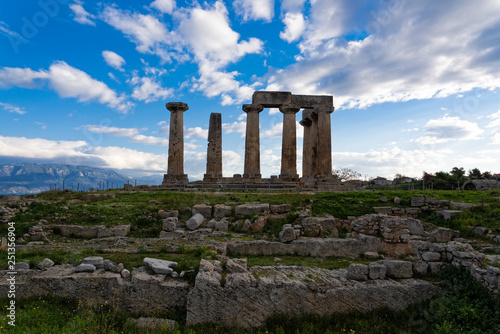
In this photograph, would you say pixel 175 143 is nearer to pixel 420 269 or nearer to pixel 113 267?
pixel 113 267

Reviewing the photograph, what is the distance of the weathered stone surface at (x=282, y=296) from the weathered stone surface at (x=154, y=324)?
503 millimetres

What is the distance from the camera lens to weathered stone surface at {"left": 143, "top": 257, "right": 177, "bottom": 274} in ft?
26.5

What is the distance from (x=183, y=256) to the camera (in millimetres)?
9922

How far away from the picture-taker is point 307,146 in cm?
3431

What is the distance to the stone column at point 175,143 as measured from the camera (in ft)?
95.6

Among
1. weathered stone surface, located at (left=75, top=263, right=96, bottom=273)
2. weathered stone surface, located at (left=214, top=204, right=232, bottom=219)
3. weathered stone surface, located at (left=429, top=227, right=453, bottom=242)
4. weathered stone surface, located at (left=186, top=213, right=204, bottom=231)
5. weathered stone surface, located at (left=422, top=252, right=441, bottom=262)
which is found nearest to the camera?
weathered stone surface, located at (left=75, top=263, right=96, bottom=273)

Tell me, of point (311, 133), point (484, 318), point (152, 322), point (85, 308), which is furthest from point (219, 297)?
point (311, 133)

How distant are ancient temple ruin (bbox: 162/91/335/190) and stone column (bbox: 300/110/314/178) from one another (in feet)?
7.06

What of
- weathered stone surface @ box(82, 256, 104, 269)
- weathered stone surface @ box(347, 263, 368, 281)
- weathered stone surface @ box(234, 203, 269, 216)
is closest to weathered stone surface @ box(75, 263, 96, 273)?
weathered stone surface @ box(82, 256, 104, 269)

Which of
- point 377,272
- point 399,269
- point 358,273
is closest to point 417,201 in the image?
point 399,269

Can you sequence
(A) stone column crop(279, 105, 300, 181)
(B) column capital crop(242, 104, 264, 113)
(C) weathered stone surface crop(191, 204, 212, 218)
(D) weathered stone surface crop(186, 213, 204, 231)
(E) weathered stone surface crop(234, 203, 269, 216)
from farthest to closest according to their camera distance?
(A) stone column crop(279, 105, 300, 181) → (B) column capital crop(242, 104, 264, 113) → (C) weathered stone surface crop(191, 204, 212, 218) → (E) weathered stone surface crop(234, 203, 269, 216) → (D) weathered stone surface crop(186, 213, 204, 231)

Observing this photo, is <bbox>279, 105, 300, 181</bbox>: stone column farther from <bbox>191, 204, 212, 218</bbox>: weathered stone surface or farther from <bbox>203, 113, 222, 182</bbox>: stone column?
<bbox>191, 204, 212, 218</bbox>: weathered stone surface

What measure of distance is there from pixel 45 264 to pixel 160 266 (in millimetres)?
3838

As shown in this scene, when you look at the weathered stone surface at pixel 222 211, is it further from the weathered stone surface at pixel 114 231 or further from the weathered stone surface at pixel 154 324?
the weathered stone surface at pixel 154 324
